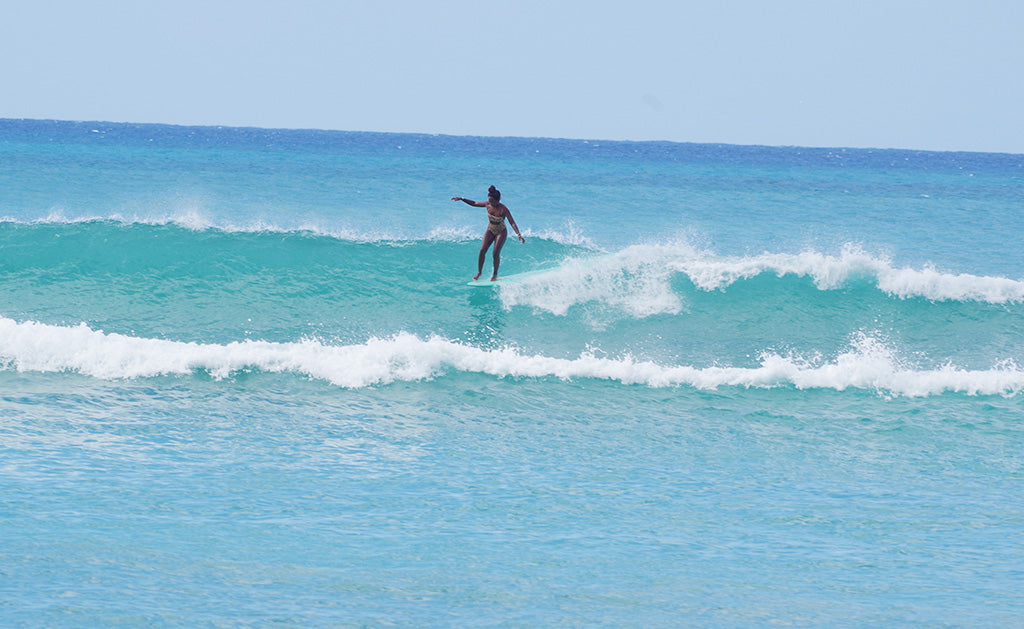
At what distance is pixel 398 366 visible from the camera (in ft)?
34.1

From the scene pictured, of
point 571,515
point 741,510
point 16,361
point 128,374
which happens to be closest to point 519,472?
point 571,515

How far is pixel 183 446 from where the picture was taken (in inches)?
306

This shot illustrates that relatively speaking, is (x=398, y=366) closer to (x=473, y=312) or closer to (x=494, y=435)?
(x=494, y=435)

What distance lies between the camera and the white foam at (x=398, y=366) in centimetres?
1009

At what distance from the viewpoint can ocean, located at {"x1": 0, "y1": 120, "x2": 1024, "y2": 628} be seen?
215 inches

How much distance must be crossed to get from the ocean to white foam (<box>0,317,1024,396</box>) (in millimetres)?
40

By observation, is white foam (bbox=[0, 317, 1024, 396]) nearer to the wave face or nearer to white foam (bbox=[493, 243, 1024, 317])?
the wave face

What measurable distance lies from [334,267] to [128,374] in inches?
224

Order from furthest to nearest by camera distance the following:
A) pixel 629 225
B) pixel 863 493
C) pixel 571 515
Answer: pixel 629 225 → pixel 863 493 → pixel 571 515

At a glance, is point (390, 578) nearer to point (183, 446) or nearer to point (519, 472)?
point (519, 472)

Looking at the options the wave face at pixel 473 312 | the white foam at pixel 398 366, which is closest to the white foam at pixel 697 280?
the wave face at pixel 473 312

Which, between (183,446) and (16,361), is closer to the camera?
(183,446)

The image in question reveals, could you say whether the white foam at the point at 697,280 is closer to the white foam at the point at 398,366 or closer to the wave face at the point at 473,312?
the wave face at the point at 473,312

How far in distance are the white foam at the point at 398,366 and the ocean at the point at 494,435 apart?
0.13ft
